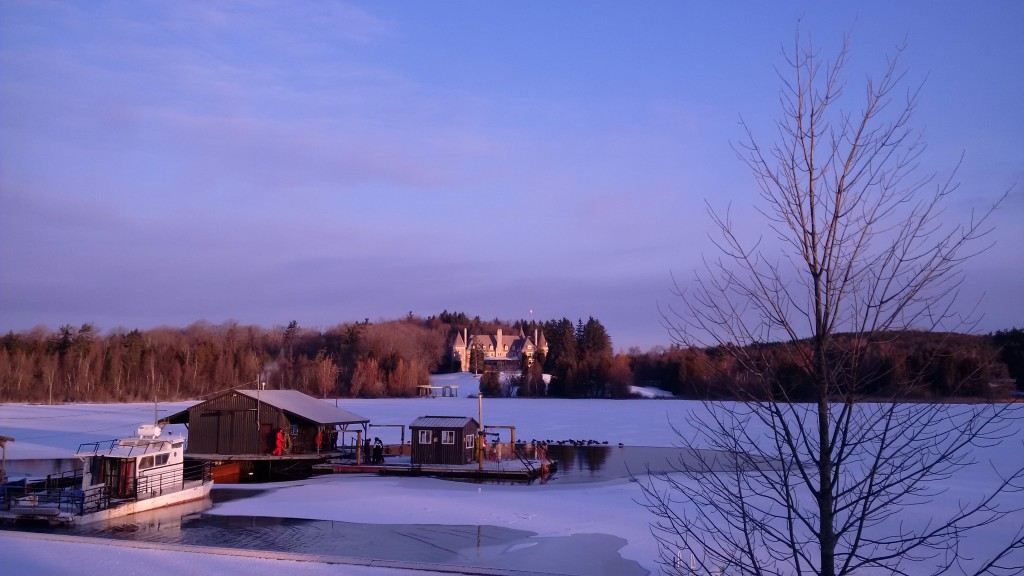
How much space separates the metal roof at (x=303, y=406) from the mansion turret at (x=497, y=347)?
300ft

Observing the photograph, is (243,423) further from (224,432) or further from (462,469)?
(462,469)

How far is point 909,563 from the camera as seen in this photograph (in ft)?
44.8

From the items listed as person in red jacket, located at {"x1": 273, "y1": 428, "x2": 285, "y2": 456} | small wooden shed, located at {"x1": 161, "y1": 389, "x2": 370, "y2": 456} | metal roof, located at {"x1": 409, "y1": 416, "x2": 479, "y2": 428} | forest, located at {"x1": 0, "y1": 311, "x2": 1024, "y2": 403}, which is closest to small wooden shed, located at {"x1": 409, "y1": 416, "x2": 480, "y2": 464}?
metal roof, located at {"x1": 409, "y1": 416, "x2": 479, "y2": 428}

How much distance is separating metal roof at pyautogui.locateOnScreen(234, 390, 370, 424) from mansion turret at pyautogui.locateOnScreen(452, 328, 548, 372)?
300ft

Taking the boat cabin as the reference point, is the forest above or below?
above

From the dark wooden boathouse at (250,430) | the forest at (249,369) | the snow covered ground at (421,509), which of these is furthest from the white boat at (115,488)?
the forest at (249,369)

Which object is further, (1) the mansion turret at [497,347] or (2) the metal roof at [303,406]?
(1) the mansion turret at [497,347]

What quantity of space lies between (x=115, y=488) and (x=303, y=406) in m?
12.4

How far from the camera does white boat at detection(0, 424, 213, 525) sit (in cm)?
1927

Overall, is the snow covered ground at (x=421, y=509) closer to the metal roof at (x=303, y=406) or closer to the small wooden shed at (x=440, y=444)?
the small wooden shed at (x=440, y=444)

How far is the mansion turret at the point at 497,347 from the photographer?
13288 cm

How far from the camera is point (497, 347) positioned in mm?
142250

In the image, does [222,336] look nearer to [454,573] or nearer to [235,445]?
[235,445]

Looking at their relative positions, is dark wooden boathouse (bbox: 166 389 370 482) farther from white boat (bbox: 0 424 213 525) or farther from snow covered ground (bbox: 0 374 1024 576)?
white boat (bbox: 0 424 213 525)
